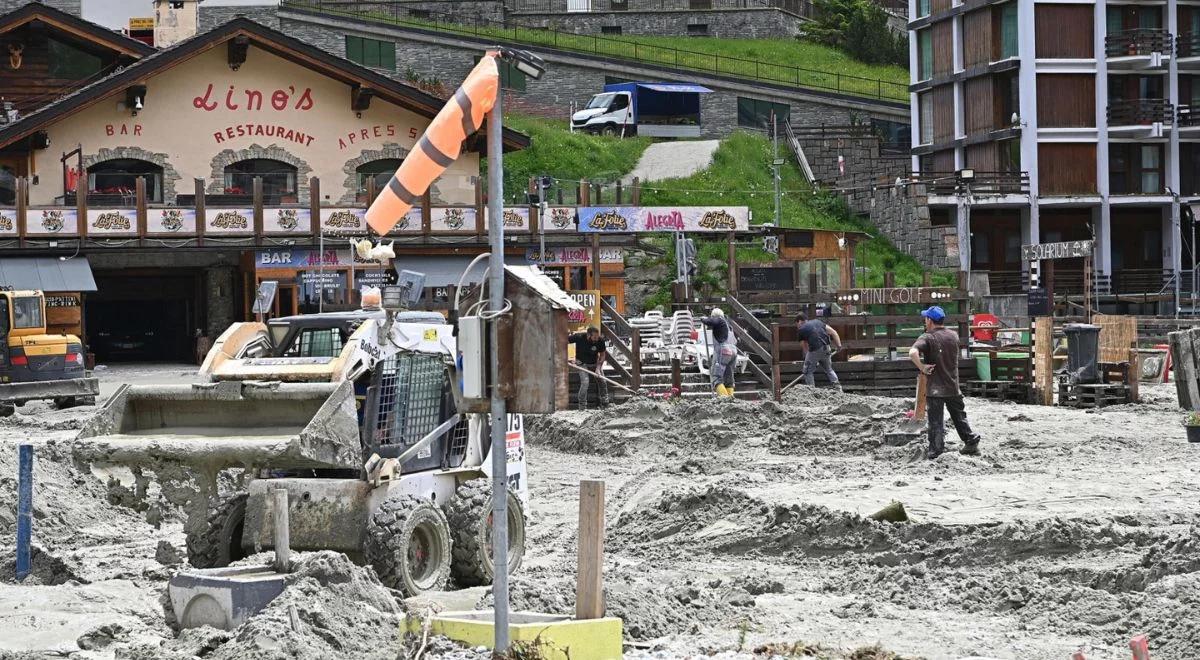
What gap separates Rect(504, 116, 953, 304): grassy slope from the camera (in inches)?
1908

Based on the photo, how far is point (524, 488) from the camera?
12773mm

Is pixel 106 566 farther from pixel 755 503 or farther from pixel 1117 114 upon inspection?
pixel 1117 114

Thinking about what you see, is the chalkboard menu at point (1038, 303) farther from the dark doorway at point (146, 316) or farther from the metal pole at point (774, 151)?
the dark doorway at point (146, 316)

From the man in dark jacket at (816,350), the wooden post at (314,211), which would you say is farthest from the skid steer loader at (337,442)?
the wooden post at (314,211)

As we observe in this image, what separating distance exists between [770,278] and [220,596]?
90.2ft

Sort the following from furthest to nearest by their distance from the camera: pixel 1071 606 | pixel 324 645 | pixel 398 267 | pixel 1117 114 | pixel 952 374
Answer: pixel 1117 114, pixel 398 267, pixel 952 374, pixel 1071 606, pixel 324 645

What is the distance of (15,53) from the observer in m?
41.9

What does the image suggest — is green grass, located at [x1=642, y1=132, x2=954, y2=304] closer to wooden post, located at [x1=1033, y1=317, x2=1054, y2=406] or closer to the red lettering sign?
the red lettering sign

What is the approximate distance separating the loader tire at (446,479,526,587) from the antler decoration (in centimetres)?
3356

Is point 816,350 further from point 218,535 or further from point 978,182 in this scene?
point 978,182

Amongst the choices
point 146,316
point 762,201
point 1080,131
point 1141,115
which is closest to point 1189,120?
point 1141,115

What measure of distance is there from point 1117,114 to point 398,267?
28052mm

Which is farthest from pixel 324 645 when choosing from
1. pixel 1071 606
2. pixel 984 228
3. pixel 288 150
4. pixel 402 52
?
pixel 402 52

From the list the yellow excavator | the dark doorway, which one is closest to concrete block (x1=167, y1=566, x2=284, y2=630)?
the yellow excavator
